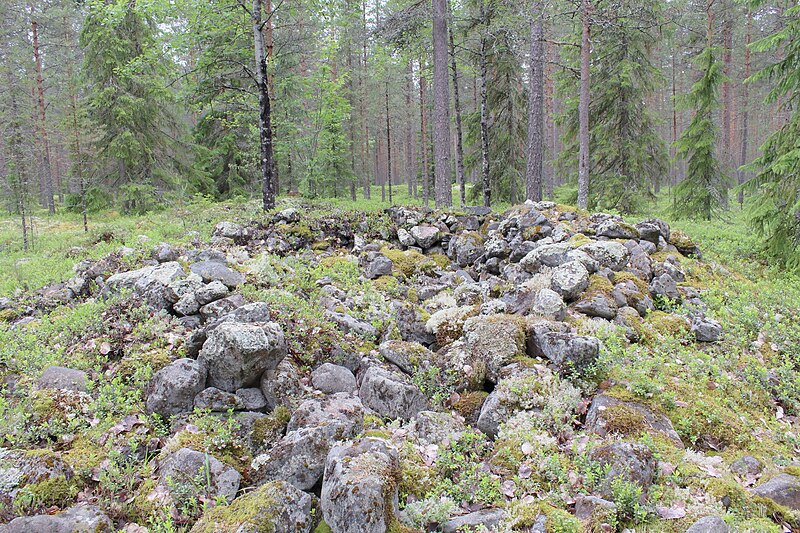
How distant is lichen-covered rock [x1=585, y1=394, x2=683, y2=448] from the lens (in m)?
4.17

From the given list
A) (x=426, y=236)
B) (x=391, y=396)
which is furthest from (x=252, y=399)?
(x=426, y=236)

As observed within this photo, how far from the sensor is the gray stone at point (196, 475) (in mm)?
3459

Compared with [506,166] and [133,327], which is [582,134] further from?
[133,327]

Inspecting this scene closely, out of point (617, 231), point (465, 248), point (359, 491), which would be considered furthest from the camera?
point (465, 248)

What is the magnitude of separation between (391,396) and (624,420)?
88.7 inches

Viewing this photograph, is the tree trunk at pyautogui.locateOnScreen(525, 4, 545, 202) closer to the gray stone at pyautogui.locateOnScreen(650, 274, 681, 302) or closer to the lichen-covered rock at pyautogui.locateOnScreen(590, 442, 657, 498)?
the gray stone at pyautogui.locateOnScreen(650, 274, 681, 302)

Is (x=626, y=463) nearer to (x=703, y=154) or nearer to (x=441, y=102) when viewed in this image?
(x=441, y=102)

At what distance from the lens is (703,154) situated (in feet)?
56.2

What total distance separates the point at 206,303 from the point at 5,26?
30894 mm

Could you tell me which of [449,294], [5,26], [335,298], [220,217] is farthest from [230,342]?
[5,26]

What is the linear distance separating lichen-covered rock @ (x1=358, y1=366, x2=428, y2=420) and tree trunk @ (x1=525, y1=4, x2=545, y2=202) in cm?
1071

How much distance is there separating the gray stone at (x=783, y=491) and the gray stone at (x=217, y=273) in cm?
628

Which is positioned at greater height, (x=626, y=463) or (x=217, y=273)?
(x=217, y=273)

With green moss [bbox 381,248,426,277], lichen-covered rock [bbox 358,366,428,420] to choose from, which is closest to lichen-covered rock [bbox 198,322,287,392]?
lichen-covered rock [bbox 358,366,428,420]
